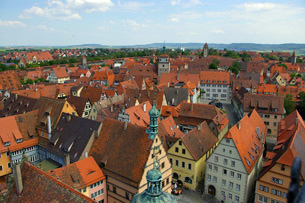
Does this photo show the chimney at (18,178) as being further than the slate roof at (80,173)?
No

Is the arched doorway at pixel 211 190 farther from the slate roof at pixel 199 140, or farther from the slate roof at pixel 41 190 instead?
the slate roof at pixel 41 190

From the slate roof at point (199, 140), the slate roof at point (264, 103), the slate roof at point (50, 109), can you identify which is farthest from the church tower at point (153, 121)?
the slate roof at point (264, 103)

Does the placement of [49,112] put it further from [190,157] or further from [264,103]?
[264,103]

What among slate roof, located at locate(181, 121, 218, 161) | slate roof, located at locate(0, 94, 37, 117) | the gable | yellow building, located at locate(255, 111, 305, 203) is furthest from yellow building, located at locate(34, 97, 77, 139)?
yellow building, located at locate(255, 111, 305, 203)

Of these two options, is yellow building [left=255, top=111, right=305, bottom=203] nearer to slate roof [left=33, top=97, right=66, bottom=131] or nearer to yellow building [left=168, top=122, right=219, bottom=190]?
yellow building [left=168, top=122, right=219, bottom=190]

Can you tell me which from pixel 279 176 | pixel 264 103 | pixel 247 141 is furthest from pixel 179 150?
pixel 264 103

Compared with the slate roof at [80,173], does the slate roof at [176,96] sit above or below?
above
